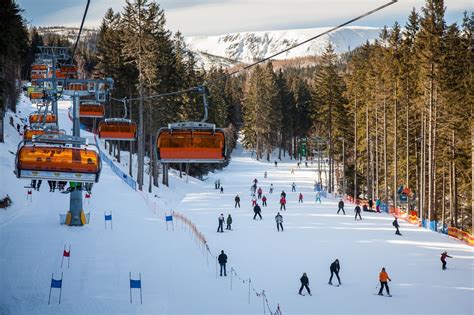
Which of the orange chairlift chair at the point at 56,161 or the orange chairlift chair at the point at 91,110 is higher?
the orange chairlift chair at the point at 91,110

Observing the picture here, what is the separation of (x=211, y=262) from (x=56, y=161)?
834cm

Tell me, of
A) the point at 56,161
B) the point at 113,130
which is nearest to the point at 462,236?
the point at 113,130

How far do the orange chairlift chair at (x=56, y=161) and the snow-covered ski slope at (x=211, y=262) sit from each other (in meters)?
3.55

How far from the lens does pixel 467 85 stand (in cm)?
3250

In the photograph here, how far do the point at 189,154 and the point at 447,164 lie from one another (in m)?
30.3

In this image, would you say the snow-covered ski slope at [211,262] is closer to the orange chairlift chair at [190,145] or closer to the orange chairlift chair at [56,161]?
the orange chairlift chair at [56,161]

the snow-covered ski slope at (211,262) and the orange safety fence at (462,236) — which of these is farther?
the orange safety fence at (462,236)

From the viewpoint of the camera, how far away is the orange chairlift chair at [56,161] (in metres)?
15.2

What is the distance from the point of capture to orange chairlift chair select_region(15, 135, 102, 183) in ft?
49.8

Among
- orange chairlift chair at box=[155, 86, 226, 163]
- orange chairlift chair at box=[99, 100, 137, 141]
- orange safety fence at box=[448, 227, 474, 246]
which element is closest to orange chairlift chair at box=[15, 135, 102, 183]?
orange chairlift chair at box=[155, 86, 226, 163]

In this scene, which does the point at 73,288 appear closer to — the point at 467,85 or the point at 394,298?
the point at 394,298

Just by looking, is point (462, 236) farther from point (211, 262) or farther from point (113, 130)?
point (113, 130)

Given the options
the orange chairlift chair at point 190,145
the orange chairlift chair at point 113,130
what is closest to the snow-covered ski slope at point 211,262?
the orange chairlift chair at point 113,130

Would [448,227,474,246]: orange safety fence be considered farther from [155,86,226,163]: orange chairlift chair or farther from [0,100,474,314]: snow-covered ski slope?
[155,86,226,163]: orange chairlift chair
